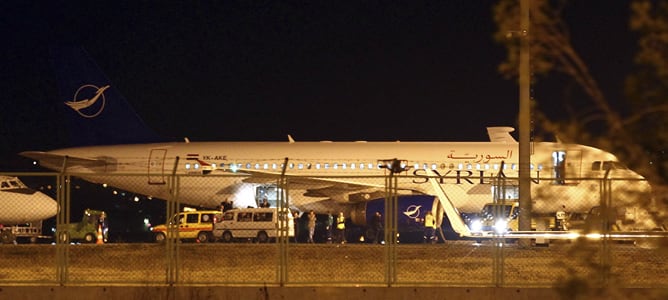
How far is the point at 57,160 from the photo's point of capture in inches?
1689

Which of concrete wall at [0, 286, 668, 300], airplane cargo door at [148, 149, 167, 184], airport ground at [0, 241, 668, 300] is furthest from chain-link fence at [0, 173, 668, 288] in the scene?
airplane cargo door at [148, 149, 167, 184]

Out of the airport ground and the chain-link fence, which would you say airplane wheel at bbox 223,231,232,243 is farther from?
the airport ground

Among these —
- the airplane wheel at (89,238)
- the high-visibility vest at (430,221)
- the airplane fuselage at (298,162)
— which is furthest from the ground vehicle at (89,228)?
the high-visibility vest at (430,221)

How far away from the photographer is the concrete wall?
15852 millimetres

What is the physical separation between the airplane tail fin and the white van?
16033 millimetres

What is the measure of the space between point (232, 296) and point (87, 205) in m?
45.8

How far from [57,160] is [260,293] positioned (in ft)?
93.3

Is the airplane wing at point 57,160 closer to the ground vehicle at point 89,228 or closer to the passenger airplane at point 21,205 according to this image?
the ground vehicle at point 89,228

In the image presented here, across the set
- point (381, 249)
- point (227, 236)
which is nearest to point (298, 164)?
point (227, 236)

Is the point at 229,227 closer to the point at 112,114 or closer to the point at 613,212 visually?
the point at 112,114

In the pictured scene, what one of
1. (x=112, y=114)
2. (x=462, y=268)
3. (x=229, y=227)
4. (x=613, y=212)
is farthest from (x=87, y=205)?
(x=613, y=212)

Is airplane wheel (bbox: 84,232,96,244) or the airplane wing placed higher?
the airplane wing

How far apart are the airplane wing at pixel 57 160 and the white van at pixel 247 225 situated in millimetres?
10965

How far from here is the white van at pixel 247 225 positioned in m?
31.6
